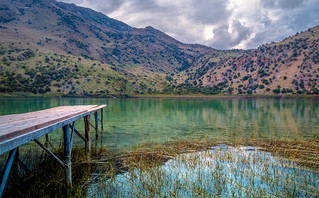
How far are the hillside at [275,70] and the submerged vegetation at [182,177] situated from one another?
106129 millimetres

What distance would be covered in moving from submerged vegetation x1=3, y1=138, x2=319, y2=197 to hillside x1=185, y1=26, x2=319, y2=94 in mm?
106129

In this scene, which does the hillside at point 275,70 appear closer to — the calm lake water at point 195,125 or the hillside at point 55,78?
the hillside at point 55,78

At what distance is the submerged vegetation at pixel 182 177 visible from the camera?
7414 mm

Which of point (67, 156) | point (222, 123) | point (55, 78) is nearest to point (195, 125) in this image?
point (222, 123)

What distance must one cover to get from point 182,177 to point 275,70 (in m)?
133

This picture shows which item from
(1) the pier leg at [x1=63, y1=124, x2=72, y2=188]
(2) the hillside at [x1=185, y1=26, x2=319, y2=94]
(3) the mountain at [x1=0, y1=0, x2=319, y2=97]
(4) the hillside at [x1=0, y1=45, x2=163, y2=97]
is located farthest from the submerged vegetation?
(2) the hillside at [x1=185, y1=26, x2=319, y2=94]

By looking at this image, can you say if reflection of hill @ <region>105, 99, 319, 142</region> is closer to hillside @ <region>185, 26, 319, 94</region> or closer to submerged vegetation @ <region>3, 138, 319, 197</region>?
submerged vegetation @ <region>3, 138, 319, 197</region>

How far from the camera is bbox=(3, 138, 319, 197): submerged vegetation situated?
7.41 m

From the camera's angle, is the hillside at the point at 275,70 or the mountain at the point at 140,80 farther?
the hillside at the point at 275,70

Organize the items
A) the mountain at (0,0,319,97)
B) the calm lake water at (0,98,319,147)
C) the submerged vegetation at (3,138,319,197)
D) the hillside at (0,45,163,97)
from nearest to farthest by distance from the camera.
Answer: the submerged vegetation at (3,138,319,197) → the calm lake water at (0,98,319,147) → the hillside at (0,45,163,97) → the mountain at (0,0,319,97)

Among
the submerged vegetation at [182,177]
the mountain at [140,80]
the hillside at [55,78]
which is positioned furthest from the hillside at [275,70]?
the submerged vegetation at [182,177]

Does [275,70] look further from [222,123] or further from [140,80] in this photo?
[222,123]

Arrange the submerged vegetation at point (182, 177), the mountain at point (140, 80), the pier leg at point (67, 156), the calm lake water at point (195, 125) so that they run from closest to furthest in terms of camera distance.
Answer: the submerged vegetation at point (182, 177) → the pier leg at point (67, 156) → the calm lake water at point (195, 125) → the mountain at point (140, 80)

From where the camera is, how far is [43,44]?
15762 cm
